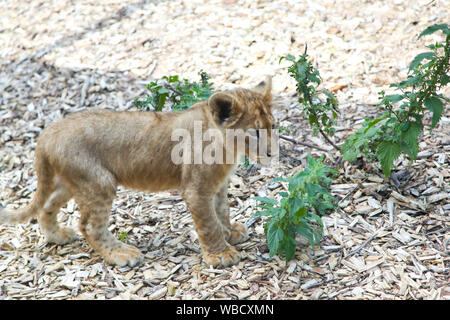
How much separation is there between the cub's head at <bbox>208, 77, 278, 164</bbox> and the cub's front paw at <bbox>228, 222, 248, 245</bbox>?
97 centimetres

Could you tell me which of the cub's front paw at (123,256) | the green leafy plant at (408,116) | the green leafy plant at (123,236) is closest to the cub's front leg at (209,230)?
the cub's front paw at (123,256)

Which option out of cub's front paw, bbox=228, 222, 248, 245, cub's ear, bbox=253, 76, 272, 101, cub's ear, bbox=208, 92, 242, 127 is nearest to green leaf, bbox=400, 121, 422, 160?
cub's ear, bbox=253, 76, 272, 101

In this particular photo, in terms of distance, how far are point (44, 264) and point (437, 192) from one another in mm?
4681

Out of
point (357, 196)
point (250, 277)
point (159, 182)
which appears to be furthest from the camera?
point (357, 196)

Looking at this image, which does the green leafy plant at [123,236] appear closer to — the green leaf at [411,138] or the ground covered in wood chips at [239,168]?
the ground covered in wood chips at [239,168]

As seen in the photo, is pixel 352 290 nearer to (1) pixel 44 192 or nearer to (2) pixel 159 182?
(2) pixel 159 182

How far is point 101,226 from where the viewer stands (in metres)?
5.52

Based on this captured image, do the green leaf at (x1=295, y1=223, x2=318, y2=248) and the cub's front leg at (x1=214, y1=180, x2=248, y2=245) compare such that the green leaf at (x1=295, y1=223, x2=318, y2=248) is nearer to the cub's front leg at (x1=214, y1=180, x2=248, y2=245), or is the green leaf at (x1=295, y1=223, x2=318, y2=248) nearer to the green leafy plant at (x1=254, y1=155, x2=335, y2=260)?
the green leafy plant at (x1=254, y1=155, x2=335, y2=260)

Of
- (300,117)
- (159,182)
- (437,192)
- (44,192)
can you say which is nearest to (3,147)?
(44,192)

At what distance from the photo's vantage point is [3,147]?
8.27m

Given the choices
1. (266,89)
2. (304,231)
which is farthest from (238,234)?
(266,89)

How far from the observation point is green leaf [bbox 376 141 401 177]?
17.8 feet

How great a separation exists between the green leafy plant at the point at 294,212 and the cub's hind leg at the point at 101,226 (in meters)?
1.61

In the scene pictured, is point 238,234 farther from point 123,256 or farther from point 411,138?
point 411,138
